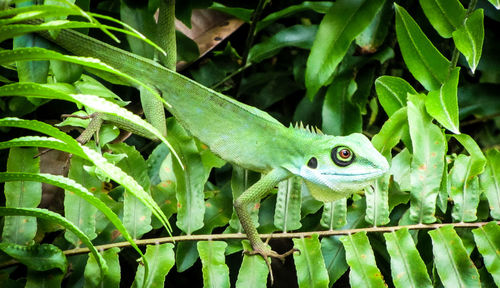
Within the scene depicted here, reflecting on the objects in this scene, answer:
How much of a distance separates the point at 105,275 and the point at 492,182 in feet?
5.33

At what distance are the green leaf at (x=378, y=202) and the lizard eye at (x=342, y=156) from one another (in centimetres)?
17

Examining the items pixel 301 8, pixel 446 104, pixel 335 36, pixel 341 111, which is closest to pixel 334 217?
pixel 446 104

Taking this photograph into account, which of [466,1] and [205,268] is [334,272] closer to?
[205,268]

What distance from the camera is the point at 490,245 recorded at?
2.19m

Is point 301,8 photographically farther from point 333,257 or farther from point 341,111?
point 333,257

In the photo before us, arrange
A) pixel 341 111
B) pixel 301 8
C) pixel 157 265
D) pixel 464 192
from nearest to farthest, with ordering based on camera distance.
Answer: pixel 157 265 → pixel 464 192 → pixel 341 111 → pixel 301 8

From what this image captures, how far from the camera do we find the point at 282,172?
2.29 meters

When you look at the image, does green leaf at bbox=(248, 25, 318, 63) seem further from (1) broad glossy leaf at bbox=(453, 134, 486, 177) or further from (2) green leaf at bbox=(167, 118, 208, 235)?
(1) broad glossy leaf at bbox=(453, 134, 486, 177)

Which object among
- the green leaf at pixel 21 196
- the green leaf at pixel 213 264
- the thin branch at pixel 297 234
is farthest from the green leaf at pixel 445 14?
the green leaf at pixel 21 196

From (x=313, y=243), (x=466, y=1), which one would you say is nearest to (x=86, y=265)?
(x=313, y=243)

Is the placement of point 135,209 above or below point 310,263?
above

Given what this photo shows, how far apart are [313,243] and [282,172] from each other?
341mm

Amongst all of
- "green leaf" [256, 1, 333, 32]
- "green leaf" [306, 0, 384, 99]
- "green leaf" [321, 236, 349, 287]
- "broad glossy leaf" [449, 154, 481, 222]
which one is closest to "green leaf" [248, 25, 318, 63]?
"green leaf" [256, 1, 333, 32]

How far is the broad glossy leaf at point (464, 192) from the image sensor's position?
7.47ft
